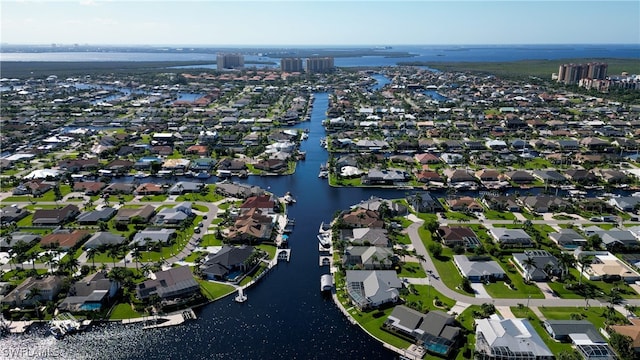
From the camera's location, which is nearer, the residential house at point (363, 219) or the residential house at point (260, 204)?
the residential house at point (363, 219)

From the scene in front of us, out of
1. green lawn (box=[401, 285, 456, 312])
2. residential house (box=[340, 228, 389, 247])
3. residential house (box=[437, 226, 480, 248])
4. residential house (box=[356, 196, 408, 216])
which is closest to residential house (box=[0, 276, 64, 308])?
residential house (box=[340, 228, 389, 247])

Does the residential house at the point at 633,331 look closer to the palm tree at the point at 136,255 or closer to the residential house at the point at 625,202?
the residential house at the point at 625,202

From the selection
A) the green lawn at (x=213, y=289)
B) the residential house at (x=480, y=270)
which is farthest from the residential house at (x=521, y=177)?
the green lawn at (x=213, y=289)

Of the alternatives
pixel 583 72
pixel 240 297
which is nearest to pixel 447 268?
pixel 240 297

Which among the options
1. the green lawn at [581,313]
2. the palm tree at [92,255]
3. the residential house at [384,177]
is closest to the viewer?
the green lawn at [581,313]

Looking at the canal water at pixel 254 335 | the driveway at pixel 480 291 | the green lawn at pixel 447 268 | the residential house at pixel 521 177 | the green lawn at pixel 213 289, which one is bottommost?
the canal water at pixel 254 335

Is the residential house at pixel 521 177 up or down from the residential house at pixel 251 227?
up

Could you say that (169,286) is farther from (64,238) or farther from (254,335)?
(64,238)
